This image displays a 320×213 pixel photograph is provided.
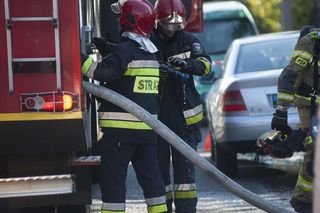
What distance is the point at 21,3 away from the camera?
5.59 meters

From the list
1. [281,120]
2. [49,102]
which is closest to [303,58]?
[281,120]

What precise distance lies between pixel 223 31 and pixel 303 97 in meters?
12.6

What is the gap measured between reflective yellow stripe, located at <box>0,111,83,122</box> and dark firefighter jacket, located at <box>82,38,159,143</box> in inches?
25.0

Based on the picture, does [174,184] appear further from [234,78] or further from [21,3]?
[234,78]

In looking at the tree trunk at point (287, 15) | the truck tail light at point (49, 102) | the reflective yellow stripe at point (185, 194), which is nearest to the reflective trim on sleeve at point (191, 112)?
the reflective yellow stripe at point (185, 194)

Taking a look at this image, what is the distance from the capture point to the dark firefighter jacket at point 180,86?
7.12 meters

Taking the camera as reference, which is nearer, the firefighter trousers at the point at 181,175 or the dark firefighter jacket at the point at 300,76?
the dark firefighter jacket at the point at 300,76

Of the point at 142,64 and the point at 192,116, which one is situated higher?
the point at 142,64

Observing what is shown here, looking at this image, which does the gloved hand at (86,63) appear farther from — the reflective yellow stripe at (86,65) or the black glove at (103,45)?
the black glove at (103,45)

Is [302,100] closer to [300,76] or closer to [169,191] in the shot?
[300,76]

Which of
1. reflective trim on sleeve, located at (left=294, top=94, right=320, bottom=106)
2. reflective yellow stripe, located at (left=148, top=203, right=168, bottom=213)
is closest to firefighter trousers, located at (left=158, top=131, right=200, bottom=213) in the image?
reflective yellow stripe, located at (left=148, top=203, right=168, bottom=213)

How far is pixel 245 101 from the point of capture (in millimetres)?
9602

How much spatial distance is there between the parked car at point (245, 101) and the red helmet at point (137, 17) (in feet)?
11.0

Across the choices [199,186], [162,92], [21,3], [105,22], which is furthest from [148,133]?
[199,186]
